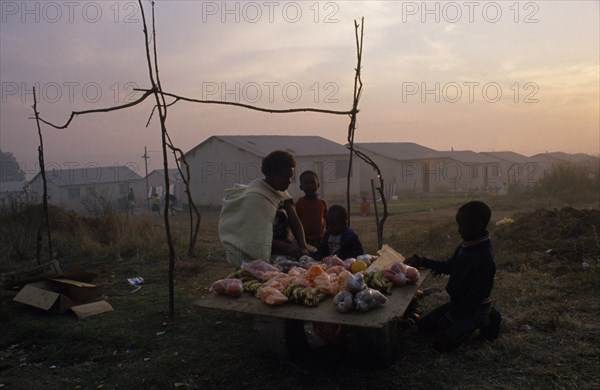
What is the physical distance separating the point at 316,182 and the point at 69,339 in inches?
122

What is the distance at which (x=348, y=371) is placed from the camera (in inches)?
139

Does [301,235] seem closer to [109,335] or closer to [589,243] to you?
[109,335]

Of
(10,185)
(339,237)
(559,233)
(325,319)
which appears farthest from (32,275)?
(10,185)

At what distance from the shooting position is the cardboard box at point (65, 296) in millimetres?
5369

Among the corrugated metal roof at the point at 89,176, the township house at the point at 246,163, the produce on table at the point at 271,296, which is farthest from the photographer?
the corrugated metal roof at the point at 89,176

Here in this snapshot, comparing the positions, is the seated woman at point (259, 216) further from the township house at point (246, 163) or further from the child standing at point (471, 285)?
the township house at point (246, 163)

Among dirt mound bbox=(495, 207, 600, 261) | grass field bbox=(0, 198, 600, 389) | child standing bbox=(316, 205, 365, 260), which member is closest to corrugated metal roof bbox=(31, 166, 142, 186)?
grass field bbox=(0, 198, 600, 389)

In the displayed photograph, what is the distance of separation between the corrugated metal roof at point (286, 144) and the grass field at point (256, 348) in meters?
18.6

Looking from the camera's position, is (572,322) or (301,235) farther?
(301,235)

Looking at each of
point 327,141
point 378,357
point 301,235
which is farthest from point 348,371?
point 327,141

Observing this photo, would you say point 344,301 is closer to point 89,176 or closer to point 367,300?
point 367,300

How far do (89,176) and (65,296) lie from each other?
37.9m

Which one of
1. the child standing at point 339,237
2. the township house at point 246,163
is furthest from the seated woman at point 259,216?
the township house at point 246,163

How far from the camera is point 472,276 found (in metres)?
3.87
